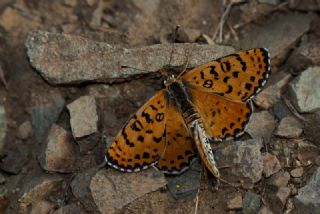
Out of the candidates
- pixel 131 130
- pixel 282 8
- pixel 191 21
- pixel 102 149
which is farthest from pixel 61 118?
pixel 282 8

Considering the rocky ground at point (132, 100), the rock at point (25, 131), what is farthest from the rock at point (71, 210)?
the rock at point (25, 131)

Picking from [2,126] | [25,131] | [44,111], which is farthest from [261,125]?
[2,126]

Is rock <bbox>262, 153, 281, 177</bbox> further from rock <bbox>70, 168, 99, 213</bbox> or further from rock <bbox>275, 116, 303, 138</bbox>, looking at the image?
rock <bbox>70, 168, 99, 213</bbox>

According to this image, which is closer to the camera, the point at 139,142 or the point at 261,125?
the point at 139,142

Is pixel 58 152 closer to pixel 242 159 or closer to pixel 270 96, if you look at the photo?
pixel 242 159

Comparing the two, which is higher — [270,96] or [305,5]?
[305,5]

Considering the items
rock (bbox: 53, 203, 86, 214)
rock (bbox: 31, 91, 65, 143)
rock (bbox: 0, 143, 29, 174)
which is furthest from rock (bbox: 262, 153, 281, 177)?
rock (bbox: 0, 143, 29, 174)

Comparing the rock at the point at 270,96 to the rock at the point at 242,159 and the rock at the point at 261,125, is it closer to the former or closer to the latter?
the rock at the point at 261,125
